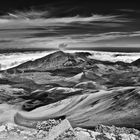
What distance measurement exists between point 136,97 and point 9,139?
23.4ft

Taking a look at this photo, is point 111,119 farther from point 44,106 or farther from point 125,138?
point 44,106

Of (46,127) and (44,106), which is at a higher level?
(46,127)

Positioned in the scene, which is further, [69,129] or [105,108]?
[105,108]

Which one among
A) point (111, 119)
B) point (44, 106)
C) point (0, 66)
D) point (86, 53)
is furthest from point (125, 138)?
point (86, 53)

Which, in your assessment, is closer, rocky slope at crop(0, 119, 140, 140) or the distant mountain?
rocky slope at crop(0, 119, 140, 140)

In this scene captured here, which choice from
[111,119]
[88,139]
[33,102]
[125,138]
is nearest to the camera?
[88,139]

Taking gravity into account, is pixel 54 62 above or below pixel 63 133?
below

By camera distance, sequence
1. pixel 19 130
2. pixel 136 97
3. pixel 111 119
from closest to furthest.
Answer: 1. pixel 19 130
2. pixel 111 119
3. pixel 136 97

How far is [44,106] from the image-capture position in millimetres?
18219

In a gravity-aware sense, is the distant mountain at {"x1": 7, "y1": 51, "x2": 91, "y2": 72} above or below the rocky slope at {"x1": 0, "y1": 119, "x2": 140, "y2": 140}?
below

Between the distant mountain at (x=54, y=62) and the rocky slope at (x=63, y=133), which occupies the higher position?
the rocky slope at (x=63, y=133)

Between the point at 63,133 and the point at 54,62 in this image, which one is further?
the point at 54,62

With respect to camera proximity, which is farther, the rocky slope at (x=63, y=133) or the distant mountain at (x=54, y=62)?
the distant mountain at (x=54, y=62)

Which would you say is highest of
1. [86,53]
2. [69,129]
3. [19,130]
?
[69,129]
